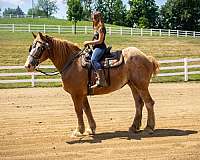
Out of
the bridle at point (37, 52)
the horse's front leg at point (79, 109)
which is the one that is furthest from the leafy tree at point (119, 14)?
the bridle at point (37, 52)

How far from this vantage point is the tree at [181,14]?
245ft

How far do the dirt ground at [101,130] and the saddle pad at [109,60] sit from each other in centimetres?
151

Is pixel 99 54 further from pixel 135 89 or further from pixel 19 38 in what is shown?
pixel 19 38

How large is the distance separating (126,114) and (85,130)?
2.46 meters

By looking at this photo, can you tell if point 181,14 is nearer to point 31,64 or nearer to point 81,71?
point 81,71

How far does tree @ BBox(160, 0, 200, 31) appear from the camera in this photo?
245ft

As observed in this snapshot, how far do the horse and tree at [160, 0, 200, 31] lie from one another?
221ft

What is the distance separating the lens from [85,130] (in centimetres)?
902

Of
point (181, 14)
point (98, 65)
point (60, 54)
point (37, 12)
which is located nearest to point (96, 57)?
point (98, 65)

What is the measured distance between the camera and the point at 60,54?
8.65 metres

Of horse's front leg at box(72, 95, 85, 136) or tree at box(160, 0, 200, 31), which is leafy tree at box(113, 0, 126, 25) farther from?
horse's front leg at box(72, 95, 85, 136)

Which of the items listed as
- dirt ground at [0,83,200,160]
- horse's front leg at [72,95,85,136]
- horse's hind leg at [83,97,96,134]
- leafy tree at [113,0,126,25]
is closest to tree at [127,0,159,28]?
leafy tree at [113,0,126,25]

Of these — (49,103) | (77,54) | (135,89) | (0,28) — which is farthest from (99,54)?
(0,28)

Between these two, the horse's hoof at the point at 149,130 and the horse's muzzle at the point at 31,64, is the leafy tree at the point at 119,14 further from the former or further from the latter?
the horse's muzzle at the point at 31,64
